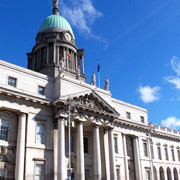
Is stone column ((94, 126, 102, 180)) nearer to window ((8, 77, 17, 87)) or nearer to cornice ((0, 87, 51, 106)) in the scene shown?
cornice ((0, 87, 51, 106))

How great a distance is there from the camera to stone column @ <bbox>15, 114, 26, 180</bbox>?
31.7 m

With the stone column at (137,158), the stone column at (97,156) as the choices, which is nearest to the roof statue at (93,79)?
the stone column at (97,156)

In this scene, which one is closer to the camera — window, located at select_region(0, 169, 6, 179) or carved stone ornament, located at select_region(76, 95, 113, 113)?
window, located at select_region(0, 169, 6, 179)

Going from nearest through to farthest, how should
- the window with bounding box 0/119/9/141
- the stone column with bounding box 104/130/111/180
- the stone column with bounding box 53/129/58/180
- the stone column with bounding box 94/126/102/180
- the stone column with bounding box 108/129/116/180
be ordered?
the window with bounding box 0/119/9/141
the stone column with bounding box 53/129/58/180
the stone column with bounding box 94/126/102/180
the stone column with bounding box 108/129/116/180
the stone column with bounding box 104/130/111/180

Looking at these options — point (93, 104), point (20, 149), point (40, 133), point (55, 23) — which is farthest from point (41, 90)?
point (55, 23)

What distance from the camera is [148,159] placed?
167 feet

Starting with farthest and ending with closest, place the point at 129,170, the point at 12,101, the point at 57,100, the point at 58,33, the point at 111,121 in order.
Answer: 1. the point at 58,33
2. the point at 129,170
3. the point at 111,121
4. the point at 57,100
5. the point at 12,101

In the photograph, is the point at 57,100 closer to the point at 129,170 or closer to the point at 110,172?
the point at 110,172

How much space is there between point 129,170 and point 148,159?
533cm

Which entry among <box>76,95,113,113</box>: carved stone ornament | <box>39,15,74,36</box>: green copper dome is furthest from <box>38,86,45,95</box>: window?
<box>39,15,74,36</box>: green copper dome

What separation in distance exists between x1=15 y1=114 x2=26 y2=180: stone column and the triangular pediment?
7.56 m

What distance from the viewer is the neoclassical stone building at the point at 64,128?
33.3m

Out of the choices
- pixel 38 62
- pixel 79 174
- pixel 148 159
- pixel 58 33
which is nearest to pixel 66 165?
pixel 79 174

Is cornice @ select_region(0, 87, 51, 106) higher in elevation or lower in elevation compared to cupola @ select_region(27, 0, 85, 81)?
lower
